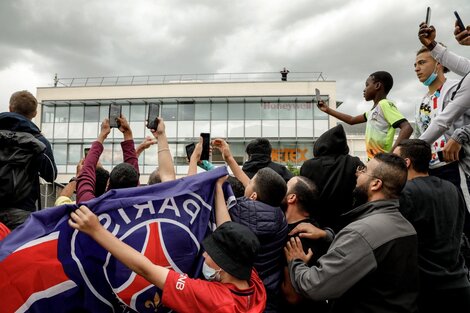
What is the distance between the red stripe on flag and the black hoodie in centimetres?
199

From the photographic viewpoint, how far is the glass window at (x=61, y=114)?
1365 inches

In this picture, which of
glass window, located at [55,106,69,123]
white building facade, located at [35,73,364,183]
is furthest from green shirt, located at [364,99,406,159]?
glass window, located at [55,106,69,123]

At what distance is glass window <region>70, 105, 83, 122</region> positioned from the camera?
3447 centimetres

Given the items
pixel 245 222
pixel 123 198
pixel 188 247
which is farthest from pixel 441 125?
pixel 123 198

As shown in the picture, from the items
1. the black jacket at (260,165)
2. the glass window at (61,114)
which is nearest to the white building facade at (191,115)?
the glass window at (61,114)

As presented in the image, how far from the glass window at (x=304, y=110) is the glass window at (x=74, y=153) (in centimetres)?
1750

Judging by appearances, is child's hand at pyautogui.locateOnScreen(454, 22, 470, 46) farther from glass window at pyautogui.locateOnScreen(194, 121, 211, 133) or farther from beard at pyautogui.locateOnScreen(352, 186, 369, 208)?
glass window at pyautogui.locateOnScreen(194, 121, 211, 133)

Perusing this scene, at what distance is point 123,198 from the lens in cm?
Answer: 274

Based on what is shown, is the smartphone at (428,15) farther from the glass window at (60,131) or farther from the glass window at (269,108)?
the glass window at (60,131)

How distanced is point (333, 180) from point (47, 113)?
118 ft

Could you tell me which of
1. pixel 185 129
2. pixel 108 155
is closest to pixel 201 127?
pixel 185 129

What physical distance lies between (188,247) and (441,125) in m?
2.32

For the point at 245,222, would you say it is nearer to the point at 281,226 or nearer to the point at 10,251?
the point at 281,226

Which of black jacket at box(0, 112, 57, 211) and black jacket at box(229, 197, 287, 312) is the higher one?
black jacket at box(0, 112, 57, 211)
